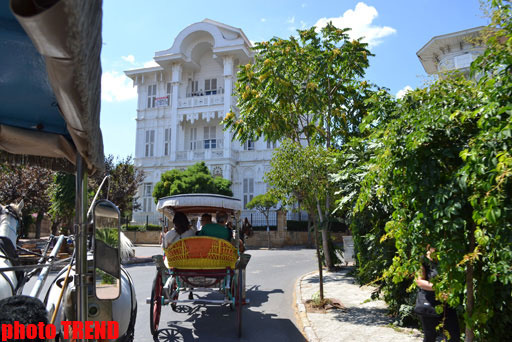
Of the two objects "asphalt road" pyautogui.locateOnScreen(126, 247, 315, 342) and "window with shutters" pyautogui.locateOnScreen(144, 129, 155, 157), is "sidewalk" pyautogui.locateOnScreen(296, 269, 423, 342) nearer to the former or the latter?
"asphalt road" pyautogui.locateOnScreen(126, 247, 315, 342)

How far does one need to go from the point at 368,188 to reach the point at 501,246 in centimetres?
134

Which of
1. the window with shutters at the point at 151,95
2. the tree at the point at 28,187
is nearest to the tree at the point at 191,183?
the tree at the point at 28,187

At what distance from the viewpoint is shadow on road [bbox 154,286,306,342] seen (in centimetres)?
638

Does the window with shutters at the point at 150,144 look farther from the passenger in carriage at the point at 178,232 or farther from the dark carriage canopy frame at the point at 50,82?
the dark carriage canopy frame at the point at 50,82

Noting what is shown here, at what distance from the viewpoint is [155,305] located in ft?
22.0

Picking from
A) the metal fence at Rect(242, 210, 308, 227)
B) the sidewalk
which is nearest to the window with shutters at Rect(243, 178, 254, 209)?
the metal fence at Rect(242, 210, 308, 227)

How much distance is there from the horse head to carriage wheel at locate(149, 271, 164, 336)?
92.9 inches

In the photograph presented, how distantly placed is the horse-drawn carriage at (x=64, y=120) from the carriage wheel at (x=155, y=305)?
153cm

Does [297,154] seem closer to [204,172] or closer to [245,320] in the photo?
[245,320]

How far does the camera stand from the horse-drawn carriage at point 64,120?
147cm

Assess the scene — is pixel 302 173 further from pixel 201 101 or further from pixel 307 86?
pixel 201 101

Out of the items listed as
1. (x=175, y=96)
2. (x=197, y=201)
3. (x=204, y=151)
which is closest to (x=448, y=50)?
(x=204, y=151)

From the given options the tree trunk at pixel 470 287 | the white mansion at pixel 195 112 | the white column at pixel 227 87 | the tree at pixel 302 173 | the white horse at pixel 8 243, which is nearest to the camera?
the tree trunk at pixel 470 287

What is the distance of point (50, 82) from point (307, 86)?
11836 millimetres
